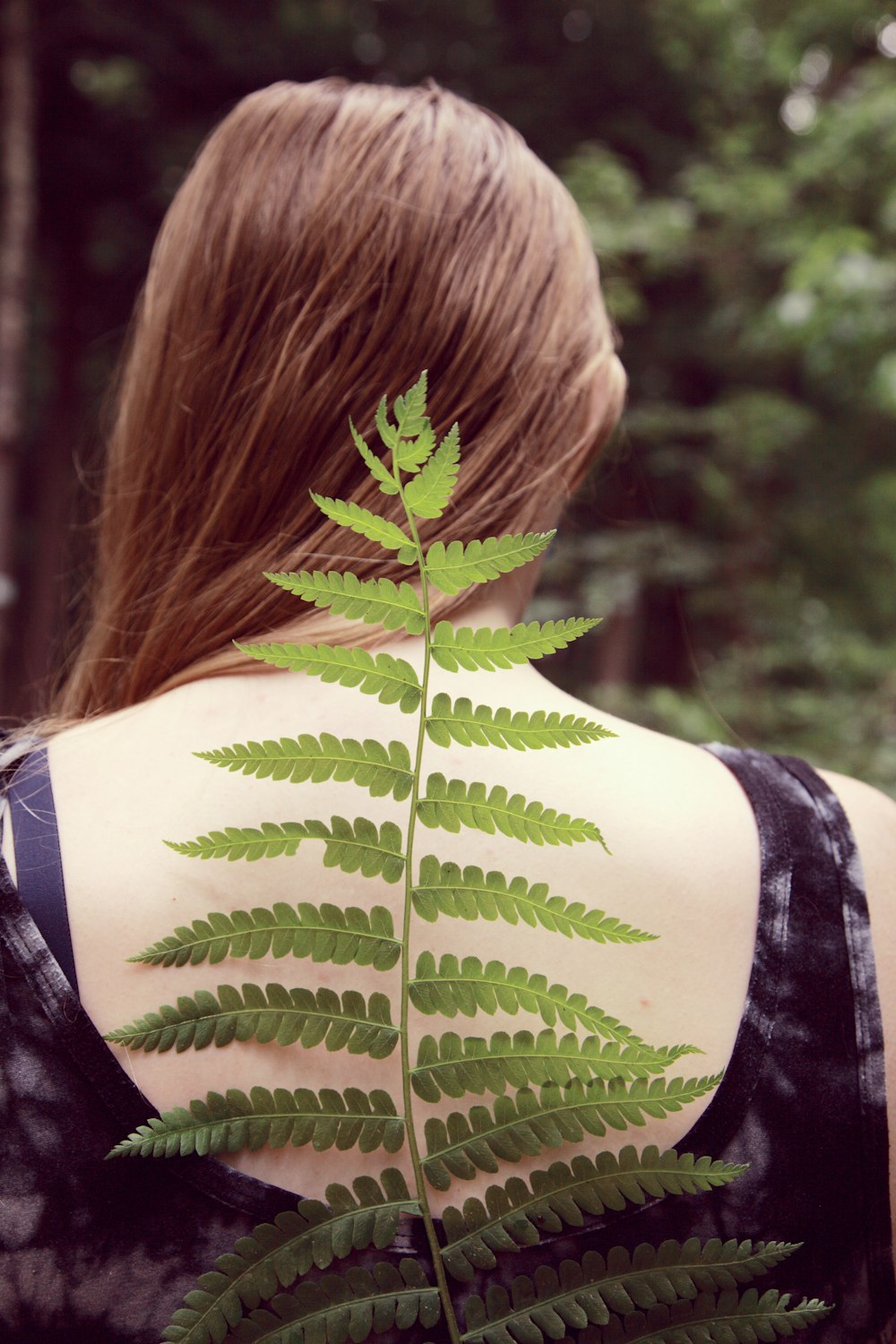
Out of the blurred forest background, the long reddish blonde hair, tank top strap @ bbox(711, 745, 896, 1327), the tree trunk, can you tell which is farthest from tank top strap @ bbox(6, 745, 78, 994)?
the tree trunk

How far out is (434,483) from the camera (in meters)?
0.66

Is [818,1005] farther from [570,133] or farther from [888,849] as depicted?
[570,133]

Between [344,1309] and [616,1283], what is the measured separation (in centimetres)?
20

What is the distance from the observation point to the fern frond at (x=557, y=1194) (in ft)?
2.31

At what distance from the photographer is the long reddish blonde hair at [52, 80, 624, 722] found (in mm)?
1179

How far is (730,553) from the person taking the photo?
24.6 ft

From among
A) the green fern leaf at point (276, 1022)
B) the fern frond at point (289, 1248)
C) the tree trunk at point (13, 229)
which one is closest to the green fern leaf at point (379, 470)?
the green fern leaf at point (276, 1022)

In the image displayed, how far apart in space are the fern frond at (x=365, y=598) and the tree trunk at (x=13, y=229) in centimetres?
510

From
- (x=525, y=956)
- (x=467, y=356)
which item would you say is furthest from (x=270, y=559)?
(x=525, y=956)

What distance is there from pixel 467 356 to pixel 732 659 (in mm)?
5867

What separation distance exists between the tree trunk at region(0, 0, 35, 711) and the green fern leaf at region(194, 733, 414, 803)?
16.7 feet

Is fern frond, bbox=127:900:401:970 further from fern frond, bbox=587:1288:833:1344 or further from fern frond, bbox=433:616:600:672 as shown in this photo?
fern frond, bbox=587:1288:833:1344

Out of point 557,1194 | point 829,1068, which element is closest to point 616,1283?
point 557,1194

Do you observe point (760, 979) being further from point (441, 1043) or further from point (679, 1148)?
point (441, 1043)
